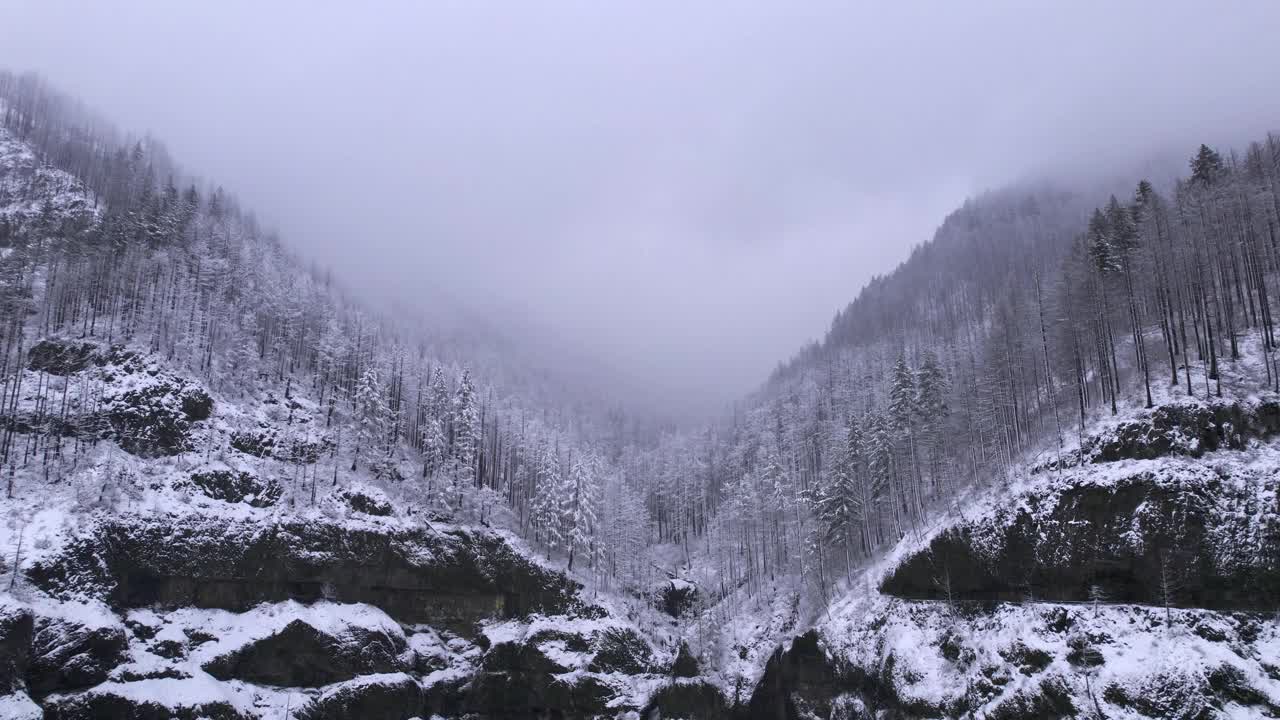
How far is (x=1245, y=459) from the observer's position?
40938 millimetres

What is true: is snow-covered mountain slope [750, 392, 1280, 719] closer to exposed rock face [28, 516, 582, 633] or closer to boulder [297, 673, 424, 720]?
boulder [297, 673, 424, 720]

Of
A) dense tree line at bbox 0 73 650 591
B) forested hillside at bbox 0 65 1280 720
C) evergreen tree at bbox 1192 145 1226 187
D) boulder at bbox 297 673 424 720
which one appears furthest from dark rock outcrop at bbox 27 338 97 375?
evergreen tree at bbox 1192 145 1226 187

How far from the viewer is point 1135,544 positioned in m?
41.6

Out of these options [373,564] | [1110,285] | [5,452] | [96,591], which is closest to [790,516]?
[1110,285]

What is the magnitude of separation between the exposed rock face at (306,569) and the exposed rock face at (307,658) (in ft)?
17.2

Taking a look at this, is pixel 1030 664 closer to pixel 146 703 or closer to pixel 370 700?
pixel 370 700

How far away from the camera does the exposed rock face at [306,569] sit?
5647 centimetres

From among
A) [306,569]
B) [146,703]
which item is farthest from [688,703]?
[146,703]

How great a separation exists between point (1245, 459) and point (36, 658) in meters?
79.6

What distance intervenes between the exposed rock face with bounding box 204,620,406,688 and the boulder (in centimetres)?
141

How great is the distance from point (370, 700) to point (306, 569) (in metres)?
14.0

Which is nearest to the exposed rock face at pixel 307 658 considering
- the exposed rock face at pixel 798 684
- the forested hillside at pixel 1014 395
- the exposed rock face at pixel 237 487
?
the exposed rock face at pixel 237 487

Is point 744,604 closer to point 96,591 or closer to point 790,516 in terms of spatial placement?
point 790,516

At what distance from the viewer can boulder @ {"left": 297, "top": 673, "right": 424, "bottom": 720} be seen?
57.6 metres
